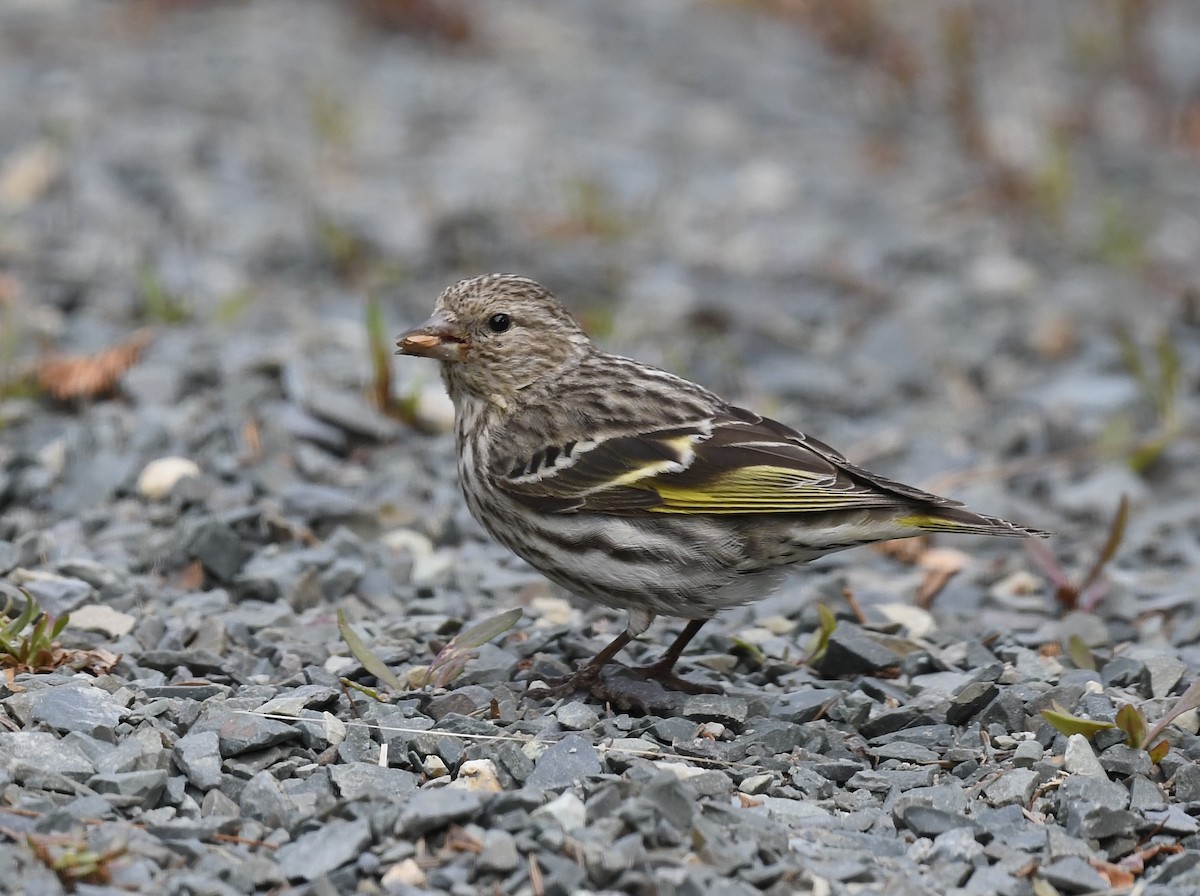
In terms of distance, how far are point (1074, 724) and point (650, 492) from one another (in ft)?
4.63

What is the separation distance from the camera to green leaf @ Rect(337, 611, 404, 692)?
4.90m

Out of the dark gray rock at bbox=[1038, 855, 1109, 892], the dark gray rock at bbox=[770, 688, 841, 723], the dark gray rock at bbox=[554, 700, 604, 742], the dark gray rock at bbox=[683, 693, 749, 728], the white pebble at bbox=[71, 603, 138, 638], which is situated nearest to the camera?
the dark gray rock at bbox=[1038, 855, 1109, 892]

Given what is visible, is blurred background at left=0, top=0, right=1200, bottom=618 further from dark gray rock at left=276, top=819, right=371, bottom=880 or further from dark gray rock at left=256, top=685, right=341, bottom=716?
dark gray rock at left=276, top=819, right=371, bottom=880

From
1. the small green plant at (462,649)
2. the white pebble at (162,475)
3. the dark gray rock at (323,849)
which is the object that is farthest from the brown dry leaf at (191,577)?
the dark gray rock at (323,849)

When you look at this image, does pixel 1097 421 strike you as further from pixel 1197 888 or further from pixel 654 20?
pixel 654 20

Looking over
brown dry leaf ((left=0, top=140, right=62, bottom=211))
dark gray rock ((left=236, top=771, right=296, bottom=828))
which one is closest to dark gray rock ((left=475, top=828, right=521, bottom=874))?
dark gray rock ((left=236, top=771, right=296, bottom=828))

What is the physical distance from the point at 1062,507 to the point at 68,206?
18.0ft

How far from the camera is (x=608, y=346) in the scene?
337 inches

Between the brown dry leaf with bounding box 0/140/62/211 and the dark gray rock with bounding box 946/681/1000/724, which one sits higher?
the brown dry leaf with bounding box 0/140/62/211

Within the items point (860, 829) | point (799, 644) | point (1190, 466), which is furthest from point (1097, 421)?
point (860, 829)

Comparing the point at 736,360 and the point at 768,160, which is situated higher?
the point at 768,160

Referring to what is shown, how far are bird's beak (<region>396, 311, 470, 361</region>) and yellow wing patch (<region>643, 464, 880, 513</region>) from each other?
87cm

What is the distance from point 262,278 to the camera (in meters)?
Answer: 8.97

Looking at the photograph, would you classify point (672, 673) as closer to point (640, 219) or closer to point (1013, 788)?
point (1013, 788)
